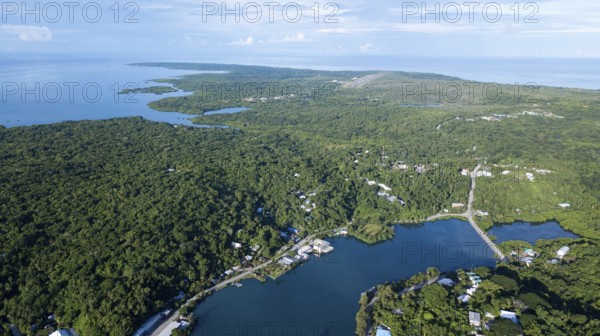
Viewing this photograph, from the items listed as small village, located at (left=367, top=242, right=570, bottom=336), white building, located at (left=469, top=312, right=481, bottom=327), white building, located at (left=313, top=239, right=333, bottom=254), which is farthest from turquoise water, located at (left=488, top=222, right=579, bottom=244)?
white building, located at (left=313, top=239, right=333, bottom=254)

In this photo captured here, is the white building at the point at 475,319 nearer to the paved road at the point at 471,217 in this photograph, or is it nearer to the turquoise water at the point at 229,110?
the paved road at the point at 471,217

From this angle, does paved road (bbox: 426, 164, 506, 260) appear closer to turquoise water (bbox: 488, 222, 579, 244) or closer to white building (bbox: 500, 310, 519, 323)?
turquoise water (bbox: 488, 222, 579, 244)

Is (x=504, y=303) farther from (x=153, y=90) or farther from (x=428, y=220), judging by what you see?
(x=153, y=90)

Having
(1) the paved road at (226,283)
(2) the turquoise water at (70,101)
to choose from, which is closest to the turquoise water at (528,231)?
(1) the paved road at (226,283)

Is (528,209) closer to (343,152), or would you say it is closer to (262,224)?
(343,152)

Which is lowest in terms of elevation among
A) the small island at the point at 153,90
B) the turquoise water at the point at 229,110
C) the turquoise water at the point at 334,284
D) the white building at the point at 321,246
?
the turquoise water at the point at 334,284
